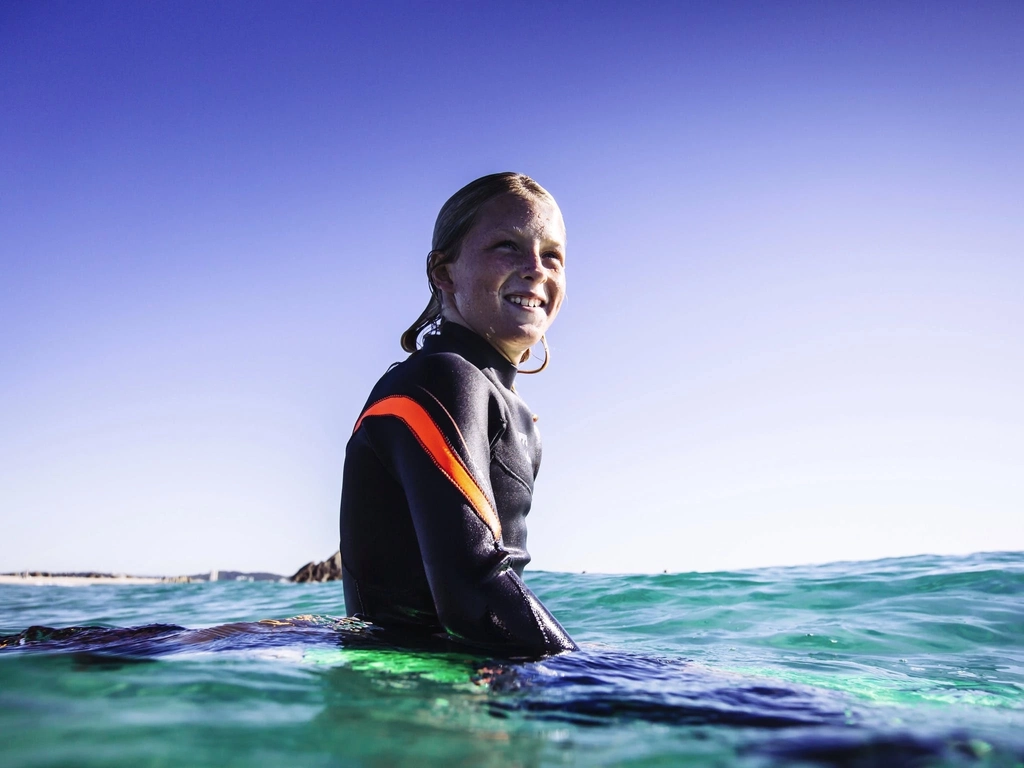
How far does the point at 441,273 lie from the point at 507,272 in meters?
0.30

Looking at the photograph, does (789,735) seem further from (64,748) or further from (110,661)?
(110,661)

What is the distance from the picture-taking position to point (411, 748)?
125 cm

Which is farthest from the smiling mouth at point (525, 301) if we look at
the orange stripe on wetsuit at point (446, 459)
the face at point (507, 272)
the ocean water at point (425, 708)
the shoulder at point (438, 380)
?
the ocean water at point (425, 708)

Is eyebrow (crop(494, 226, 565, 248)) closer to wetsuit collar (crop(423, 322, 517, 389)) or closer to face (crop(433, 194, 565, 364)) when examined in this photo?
face (crop(433, 194, 565, 364))

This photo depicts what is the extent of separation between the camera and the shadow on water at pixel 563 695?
134 cm

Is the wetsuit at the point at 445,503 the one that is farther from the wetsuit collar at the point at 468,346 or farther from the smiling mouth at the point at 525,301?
the smiling mouth at the point at 525,301

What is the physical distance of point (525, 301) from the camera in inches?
105

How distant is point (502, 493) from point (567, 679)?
2.50 feet

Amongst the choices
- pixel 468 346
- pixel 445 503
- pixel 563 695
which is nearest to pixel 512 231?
pixel 468 346

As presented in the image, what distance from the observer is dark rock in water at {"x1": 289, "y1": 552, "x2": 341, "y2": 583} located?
585 inches

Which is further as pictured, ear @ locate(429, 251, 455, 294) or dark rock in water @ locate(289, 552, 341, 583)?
dark rock in water @ locate(289, 552, 341, 583)

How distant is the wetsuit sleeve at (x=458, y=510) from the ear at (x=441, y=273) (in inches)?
23.4

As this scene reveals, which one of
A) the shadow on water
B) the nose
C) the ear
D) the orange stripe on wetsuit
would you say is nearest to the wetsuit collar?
the ear

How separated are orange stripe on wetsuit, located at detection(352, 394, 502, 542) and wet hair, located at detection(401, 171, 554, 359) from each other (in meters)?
0.82
